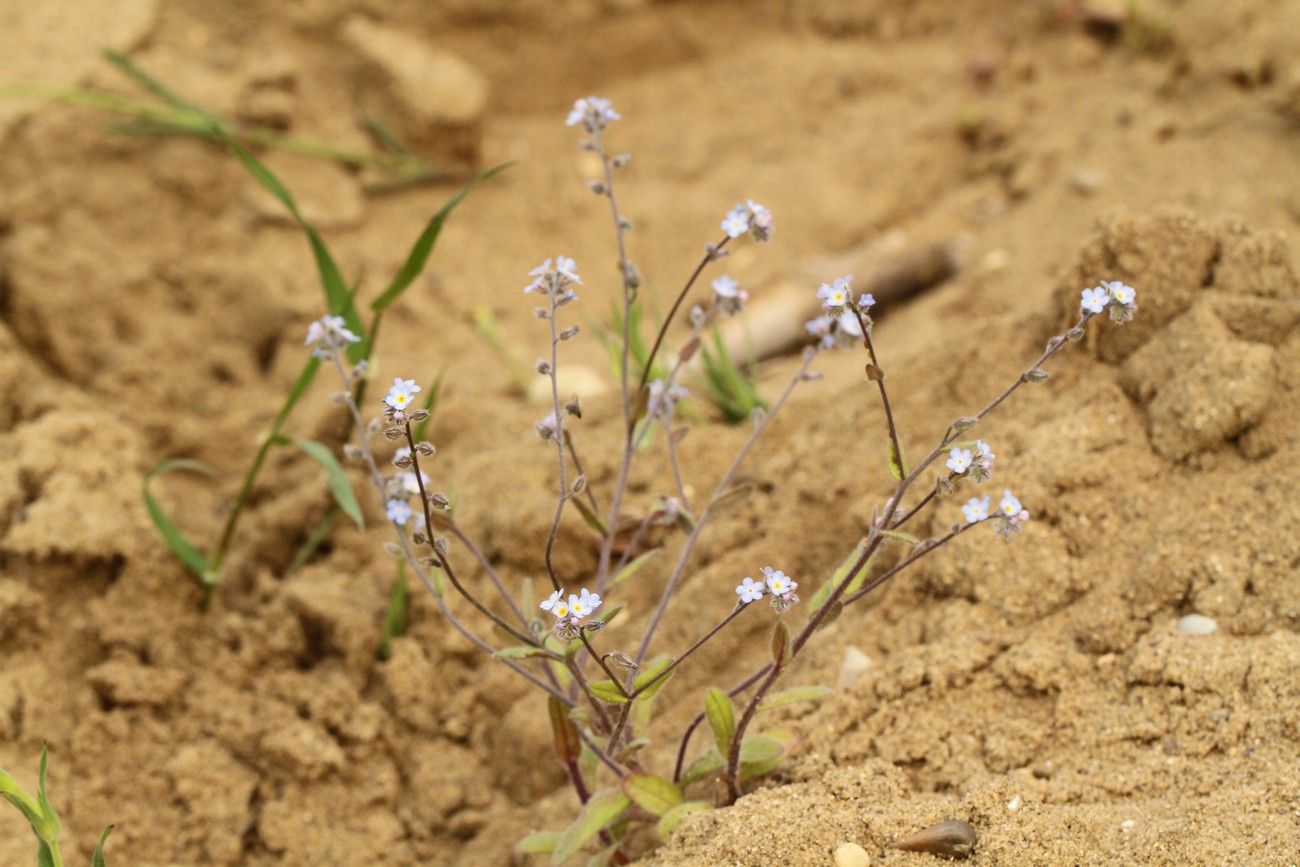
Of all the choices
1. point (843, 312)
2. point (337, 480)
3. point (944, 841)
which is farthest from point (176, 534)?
point (944, 841)

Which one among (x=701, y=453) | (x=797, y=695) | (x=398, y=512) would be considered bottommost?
(x=797, y=695)

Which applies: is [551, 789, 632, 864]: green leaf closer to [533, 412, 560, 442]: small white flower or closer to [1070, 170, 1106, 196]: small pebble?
[533, 412, 560, 442]: small white flower

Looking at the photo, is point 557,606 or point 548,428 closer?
point 557,606

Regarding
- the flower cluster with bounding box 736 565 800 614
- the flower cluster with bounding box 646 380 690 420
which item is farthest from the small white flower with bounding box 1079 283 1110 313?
the flower cluster with bounding box 646 380 690 420

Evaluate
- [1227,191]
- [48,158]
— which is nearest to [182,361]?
[48,158]

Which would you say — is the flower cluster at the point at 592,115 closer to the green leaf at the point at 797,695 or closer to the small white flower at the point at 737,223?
the small white flower at the point at 737,223

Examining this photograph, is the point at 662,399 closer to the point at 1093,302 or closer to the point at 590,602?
the point at 590,602

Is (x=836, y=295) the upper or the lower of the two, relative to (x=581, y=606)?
upper
